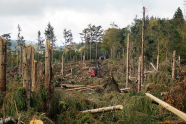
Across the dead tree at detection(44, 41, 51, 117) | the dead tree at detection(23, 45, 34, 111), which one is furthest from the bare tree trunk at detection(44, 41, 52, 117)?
the dead tree at detection(23, 45, 34, 111)

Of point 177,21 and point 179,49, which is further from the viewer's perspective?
point 177,21

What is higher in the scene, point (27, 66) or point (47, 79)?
point (27, 66)

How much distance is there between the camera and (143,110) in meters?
6.25

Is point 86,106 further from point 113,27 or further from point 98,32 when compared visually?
point 113,27

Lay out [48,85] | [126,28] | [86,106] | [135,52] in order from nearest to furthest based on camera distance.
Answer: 1. [48,85]
2. [86,106]
3. [135,52]
4. [126,28]

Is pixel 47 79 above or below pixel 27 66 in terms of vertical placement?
below

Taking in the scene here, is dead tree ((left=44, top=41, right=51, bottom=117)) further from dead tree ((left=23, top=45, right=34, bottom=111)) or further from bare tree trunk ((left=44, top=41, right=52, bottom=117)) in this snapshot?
dead tree ((left=23, top=45, right=34, bottom=111))

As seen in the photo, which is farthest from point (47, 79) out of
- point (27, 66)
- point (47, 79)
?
point (27, 66)

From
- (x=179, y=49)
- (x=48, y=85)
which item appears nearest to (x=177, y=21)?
(x=179, y=49)

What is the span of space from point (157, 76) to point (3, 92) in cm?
996

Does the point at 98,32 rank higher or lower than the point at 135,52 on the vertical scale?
higher

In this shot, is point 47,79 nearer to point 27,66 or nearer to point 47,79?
point 47,79

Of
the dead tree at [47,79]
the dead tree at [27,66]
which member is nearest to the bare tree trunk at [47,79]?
the dead tree at [47,79]

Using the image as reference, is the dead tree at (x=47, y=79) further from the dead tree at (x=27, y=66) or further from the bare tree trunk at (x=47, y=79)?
the dead tree at (x=27, y=66)
